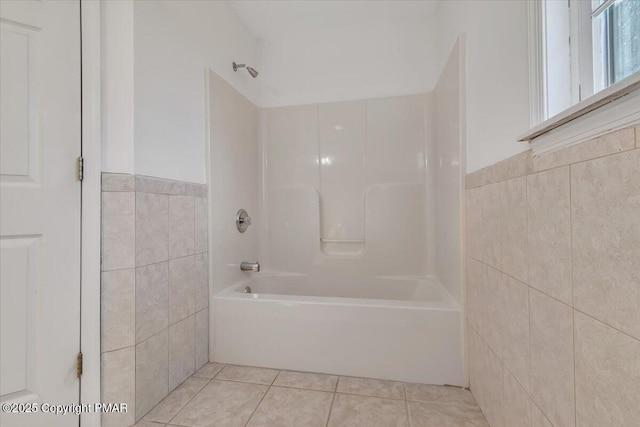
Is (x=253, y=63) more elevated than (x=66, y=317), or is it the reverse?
(x=253, y=63)

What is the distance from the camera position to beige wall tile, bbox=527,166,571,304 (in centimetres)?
59

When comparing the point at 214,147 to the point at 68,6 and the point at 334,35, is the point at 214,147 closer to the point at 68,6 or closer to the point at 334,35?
the point at 68,6

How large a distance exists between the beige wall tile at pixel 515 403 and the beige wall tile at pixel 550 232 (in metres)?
0.34

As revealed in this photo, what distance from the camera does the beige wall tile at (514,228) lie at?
0.76 metres

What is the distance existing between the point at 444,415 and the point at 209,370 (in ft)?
3.74

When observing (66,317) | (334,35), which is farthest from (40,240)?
(334,35)

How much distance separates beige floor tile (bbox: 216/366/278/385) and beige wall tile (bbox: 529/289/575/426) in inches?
42.6

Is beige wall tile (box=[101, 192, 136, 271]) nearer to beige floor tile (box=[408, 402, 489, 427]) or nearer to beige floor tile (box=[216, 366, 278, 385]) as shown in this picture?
beige floor tile (box=[216, 366, 278, 385])

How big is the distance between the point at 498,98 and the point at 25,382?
1954mm

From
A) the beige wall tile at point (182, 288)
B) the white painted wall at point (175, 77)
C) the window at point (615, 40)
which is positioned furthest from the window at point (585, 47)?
the beige wall tile at point (182, 288)

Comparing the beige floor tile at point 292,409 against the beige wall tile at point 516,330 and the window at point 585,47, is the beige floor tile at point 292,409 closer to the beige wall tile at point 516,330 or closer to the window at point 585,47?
the beige wall tile at point 516,330

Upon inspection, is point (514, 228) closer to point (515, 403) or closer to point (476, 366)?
point (515, 403)

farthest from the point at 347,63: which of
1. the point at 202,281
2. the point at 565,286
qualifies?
the point at 565,286

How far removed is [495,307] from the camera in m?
0.93
